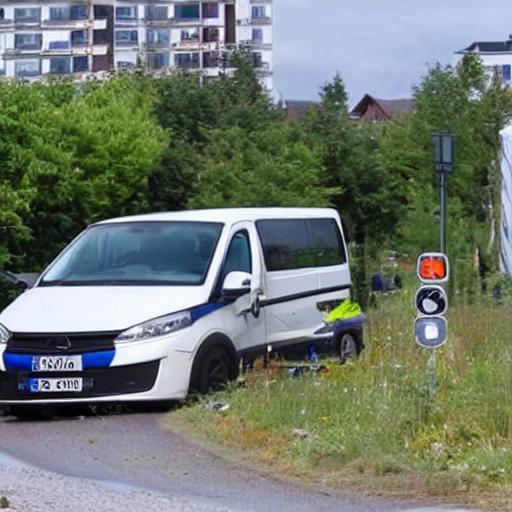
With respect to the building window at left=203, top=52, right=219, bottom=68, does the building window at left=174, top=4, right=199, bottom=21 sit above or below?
above

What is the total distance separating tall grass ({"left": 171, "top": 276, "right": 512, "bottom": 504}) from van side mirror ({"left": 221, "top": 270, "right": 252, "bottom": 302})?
77 centimetres

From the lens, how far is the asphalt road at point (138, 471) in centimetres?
891

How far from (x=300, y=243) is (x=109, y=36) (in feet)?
206

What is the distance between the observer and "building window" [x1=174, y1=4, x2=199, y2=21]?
3120 inches

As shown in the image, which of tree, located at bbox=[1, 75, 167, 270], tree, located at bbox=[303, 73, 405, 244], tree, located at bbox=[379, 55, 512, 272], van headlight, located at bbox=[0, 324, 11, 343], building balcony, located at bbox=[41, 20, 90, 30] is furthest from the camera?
building balcony, located at bbox=[41, 20, 90, 30]

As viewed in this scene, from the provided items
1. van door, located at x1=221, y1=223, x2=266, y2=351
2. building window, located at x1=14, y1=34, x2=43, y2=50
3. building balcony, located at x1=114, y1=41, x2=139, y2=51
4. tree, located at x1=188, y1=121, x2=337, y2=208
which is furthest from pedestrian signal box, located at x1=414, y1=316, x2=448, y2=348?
building window, located at x1=14, y1=34, x2=43, y2=50

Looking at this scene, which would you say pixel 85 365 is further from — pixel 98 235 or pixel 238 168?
pixel 238 168

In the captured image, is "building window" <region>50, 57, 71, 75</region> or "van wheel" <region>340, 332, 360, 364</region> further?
"building window" <region>50, 57, 71, 75</region>

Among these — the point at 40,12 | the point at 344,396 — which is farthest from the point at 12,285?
the point at 40,12

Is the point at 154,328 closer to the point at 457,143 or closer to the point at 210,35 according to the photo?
the point at 457,143

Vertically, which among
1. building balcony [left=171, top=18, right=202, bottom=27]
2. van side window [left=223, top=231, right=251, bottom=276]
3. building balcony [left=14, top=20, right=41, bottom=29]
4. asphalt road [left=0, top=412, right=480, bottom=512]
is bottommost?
asphalt road [left=0, top=412, right=480, bottom=512]

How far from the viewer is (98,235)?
593 inches

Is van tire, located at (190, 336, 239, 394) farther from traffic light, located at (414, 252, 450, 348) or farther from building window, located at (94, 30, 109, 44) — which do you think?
building window, located at (94, 30, 109, 44)

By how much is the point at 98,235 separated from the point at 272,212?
2.00 metres
